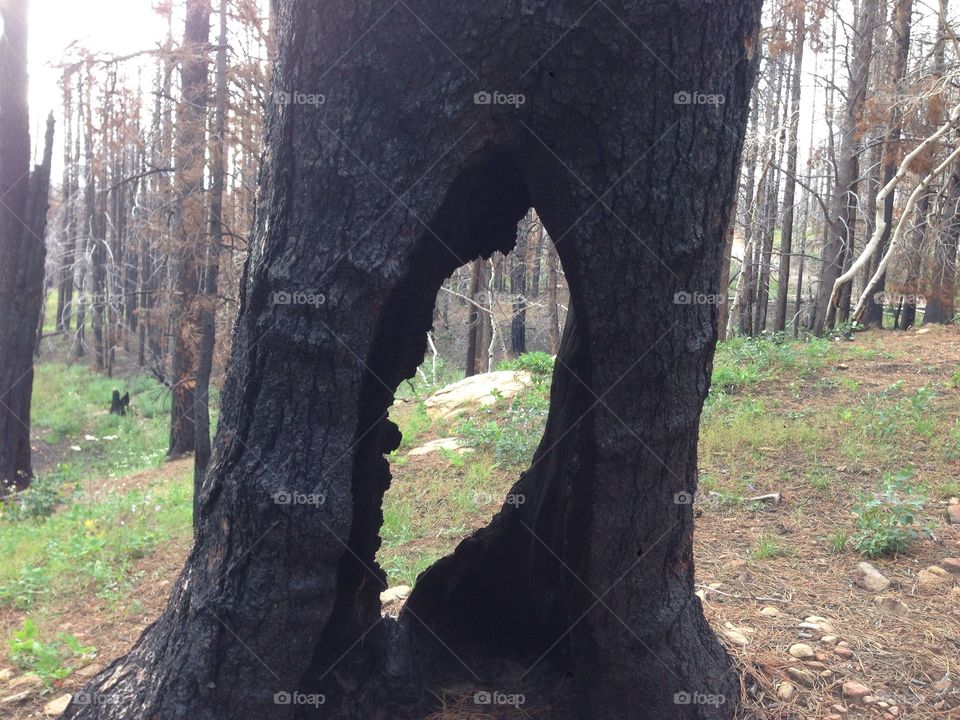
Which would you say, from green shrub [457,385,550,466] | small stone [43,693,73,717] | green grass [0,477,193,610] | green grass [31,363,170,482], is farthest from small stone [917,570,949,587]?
green grass [31,363,170,482]

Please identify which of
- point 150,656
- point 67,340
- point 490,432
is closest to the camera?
point 150,656

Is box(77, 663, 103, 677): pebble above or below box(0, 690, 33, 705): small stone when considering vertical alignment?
below

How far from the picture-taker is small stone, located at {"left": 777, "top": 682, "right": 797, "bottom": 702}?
114 inches

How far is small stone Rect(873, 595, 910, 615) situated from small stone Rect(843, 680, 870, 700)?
0.83 meters

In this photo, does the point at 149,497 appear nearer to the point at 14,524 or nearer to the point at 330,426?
→ the point at 14,524

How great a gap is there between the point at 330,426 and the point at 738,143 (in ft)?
4.87

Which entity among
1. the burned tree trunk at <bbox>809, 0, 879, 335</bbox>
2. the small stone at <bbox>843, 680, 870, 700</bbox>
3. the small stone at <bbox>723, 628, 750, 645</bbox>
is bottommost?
the small stone at <bbox>843, 680, 870, 700</bbox>

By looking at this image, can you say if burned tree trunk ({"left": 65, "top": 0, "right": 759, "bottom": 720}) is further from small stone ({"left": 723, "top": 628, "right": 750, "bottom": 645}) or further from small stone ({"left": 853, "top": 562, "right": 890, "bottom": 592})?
small stone ({"left": 853, "top": 562, "right": 890, "bottom": 592})

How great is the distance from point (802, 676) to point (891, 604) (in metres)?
1.03

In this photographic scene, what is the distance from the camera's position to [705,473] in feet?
19.3

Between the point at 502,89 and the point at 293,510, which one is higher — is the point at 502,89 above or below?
above

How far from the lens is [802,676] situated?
3.05 m

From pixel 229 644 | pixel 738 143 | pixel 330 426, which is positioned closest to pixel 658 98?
pixel 738 143

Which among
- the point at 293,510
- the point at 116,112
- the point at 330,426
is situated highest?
the point at 116,112
